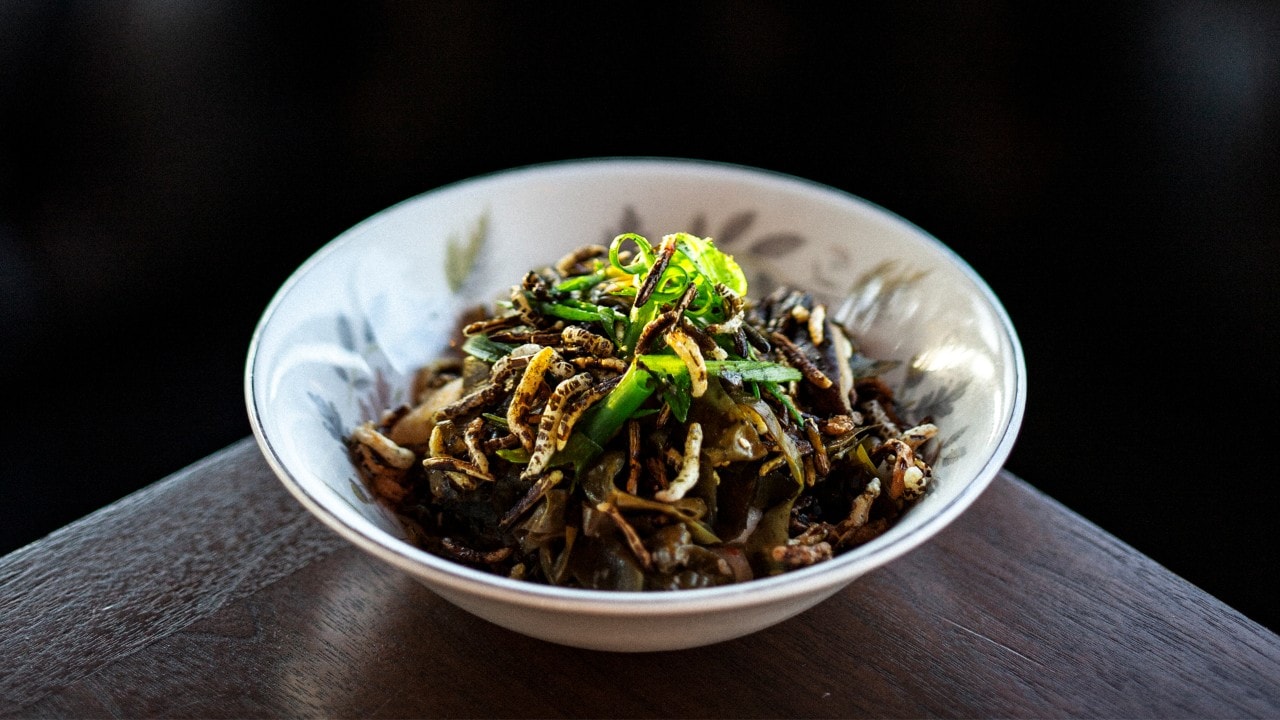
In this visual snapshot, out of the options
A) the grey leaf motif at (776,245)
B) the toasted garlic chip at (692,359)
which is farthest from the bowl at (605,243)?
the toasted garlic chip at (692,359)

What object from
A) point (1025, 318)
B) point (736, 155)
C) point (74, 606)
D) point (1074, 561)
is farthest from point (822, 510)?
point (736, 155)

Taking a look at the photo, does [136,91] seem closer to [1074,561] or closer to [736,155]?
[736,155]

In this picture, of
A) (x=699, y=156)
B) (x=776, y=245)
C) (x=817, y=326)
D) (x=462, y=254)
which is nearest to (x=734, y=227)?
(x=776, y=245)

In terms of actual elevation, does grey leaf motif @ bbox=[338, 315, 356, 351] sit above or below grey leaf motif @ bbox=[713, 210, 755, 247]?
below

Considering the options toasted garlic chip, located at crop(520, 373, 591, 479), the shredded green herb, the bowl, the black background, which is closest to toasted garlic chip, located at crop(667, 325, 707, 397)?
the shredded green herb

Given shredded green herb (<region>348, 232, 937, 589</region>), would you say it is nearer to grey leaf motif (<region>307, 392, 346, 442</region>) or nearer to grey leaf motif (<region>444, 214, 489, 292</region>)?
grey leaf motif (<region>307, 392, 346, 442</region>)

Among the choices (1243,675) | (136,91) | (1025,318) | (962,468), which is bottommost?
(1025,318)
